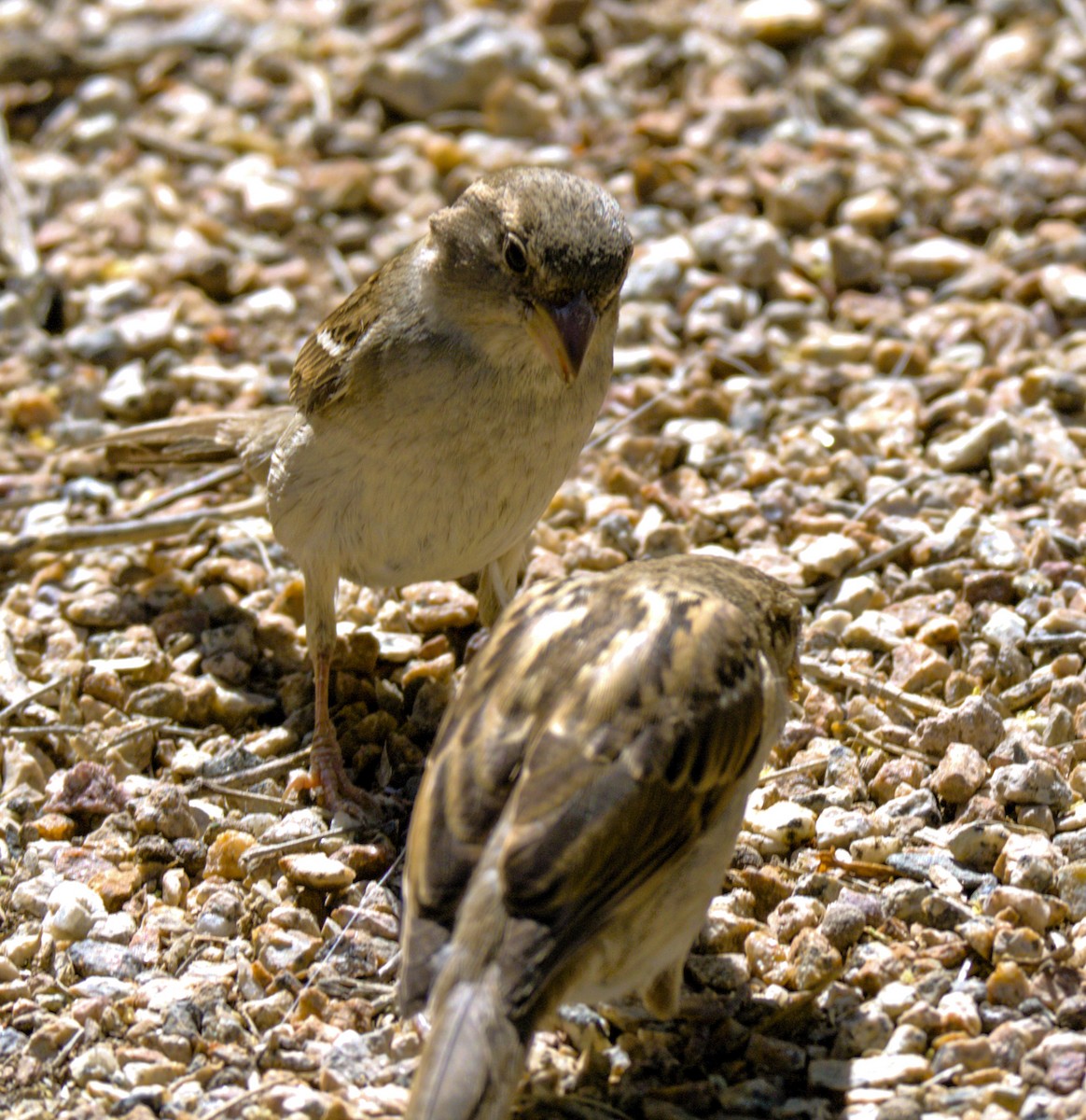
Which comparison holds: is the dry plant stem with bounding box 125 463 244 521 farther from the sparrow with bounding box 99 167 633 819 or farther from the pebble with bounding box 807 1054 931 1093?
the pebble with bounding box 807 1054 931 1093

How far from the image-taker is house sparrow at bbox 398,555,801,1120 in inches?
117

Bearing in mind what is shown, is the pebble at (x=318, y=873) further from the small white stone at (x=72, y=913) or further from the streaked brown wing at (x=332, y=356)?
the streaked brown wing at (x=332, y=356)

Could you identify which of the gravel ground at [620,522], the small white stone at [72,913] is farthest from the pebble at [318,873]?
the small white stone at [72,913]

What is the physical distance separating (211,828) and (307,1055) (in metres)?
0.94

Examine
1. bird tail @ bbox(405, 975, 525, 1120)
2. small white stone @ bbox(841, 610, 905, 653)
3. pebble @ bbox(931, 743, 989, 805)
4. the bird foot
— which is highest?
bird tail @ bbox(405, 975, 525, 1120)

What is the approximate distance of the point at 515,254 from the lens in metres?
4.17

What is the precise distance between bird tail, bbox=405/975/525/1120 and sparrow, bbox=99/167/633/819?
147 centimetres

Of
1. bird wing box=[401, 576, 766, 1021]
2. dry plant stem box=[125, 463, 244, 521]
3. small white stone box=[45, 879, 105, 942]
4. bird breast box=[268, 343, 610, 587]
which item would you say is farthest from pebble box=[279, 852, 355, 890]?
dry plant stem box=[125, 463, 244, 521]

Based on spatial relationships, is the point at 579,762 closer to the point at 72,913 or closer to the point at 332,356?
the point at 72,913

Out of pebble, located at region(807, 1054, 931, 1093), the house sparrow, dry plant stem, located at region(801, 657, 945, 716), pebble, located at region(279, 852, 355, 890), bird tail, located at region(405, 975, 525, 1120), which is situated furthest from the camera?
dry plant stem, located at region(801, 657, 945, 716)

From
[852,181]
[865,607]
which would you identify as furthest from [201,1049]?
[852,181]

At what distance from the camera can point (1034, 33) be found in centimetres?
771

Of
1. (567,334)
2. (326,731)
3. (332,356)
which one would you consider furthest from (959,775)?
(332,356)

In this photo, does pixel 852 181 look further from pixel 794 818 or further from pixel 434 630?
pixel 794 818
